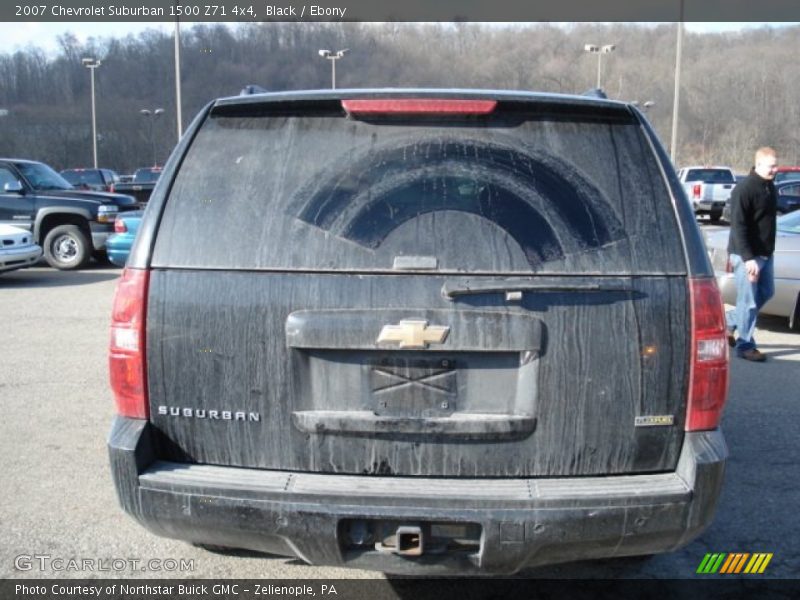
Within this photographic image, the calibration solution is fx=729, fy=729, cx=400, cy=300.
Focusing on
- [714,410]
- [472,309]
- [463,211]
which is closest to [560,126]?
[463,211]

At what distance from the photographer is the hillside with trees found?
51.2 m

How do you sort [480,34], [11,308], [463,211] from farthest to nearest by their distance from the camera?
[480,34] < [11,308] < [463,211]

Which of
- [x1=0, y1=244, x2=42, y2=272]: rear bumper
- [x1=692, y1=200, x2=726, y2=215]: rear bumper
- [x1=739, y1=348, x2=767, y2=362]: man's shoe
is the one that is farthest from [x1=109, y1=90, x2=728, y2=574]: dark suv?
[x1=692, y1=200, x2=726, y2=215]: rear bumper

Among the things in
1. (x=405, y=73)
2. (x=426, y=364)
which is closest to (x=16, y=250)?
(x=426, y=364)

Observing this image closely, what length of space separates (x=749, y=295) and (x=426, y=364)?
16.9 ft

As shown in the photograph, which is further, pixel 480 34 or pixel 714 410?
pixel 480 34

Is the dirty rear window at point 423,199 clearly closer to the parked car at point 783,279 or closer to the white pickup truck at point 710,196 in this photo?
the parked car at point 783,279

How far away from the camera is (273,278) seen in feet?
7.88

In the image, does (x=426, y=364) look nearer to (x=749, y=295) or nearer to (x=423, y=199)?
(x=423, y=199)

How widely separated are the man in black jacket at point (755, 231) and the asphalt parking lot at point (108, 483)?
69 centimetres

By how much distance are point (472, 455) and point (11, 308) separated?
8.84 metres

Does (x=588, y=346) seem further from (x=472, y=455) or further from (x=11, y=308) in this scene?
(x=11, y=308)

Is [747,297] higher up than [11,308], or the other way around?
[747,297]

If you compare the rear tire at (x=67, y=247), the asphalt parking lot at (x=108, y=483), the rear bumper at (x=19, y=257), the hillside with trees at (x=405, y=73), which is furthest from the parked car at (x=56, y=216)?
the hillside with trees at (x=405, y=73)
